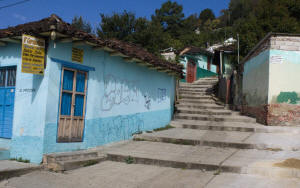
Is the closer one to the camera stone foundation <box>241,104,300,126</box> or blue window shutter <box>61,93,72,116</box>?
blue window shutter <box>61,93,72,116</box>

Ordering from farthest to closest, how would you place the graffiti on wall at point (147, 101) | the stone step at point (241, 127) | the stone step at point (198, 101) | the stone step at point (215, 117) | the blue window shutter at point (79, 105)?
the stone step at point (198, 101)
the stone step at point (215, 117)
the graffiti on wall at point (147, 101)
the stone step at point (241, 127)
the blue window shutter at point (79, 105)

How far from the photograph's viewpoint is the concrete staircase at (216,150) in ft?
19.2

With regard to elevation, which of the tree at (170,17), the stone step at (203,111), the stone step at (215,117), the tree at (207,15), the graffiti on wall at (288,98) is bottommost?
the stone step at (215,117)

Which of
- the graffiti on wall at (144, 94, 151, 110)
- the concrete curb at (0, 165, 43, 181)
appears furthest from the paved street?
the graffiti on wall at (144, 94, 151, 110)

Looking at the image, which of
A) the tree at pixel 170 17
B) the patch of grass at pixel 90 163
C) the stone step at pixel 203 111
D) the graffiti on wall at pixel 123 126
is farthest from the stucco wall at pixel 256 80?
the tree at pixel 170 17

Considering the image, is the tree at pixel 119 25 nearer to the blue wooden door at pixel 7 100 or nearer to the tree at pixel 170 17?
the tree at pixel 170 17

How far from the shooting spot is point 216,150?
7.59 m

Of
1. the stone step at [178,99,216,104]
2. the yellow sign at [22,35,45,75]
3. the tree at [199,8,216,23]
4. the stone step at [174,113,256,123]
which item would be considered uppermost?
the tree at [199,8,216,23]

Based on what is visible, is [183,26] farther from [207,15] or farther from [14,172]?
[14,172]

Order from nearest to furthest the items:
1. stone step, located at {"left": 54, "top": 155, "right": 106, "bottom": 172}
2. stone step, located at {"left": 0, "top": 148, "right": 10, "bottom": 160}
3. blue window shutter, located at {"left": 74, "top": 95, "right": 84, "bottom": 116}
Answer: stone step, located at {"left": 54, "top": 155, "right": 106, "bottom": 172} → stone step, located at {"left": 0, "top": 148, "right": 10, "bottom": 160} → blue window shutter, located at {"left": 74, "top": 95, "right": 84, "bottom": 116}

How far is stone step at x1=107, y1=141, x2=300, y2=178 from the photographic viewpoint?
5596 millimetres

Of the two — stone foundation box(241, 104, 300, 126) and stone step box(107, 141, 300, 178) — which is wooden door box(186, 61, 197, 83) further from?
stone step box(107, 141, 300, 178)

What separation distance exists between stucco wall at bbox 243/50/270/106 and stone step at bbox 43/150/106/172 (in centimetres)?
674

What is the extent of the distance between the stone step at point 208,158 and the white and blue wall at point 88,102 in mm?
961
